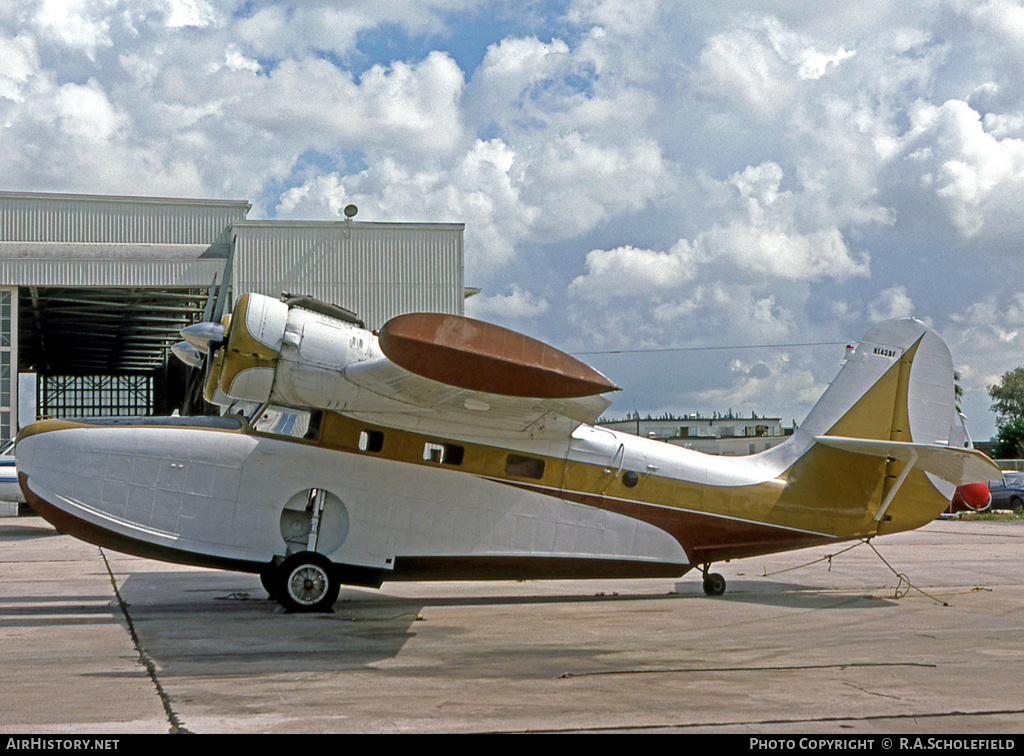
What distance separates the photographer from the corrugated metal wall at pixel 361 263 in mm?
31094

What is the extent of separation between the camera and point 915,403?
41.6 feet

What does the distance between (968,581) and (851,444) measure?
4.50 m

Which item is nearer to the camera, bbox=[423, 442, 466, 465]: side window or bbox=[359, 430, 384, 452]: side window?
bbox=[359, 430, 384, 452]: side window

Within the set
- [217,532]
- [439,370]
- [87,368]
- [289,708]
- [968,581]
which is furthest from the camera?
[87,368]

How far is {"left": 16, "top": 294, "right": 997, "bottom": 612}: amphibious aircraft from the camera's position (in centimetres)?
1001

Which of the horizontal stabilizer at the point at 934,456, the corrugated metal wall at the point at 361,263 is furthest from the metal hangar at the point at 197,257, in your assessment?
the horizontal stabilizer at the point at 934,456

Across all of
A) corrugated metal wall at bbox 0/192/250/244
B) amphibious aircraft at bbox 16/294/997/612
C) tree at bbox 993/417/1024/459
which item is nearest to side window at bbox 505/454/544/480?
amphibious aircraft at bbox 16/294/997/612

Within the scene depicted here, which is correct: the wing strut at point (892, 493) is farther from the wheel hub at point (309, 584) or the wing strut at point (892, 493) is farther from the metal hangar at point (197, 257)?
the metal hangar at point (197, 257)

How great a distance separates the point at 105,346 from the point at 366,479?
4364 centimetres

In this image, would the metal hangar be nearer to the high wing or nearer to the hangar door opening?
the hangar door opening

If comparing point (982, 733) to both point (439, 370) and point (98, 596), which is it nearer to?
point (439, 370)

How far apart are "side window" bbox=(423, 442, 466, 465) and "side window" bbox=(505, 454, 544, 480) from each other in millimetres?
589

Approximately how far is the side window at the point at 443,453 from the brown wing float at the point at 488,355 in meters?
2.99
